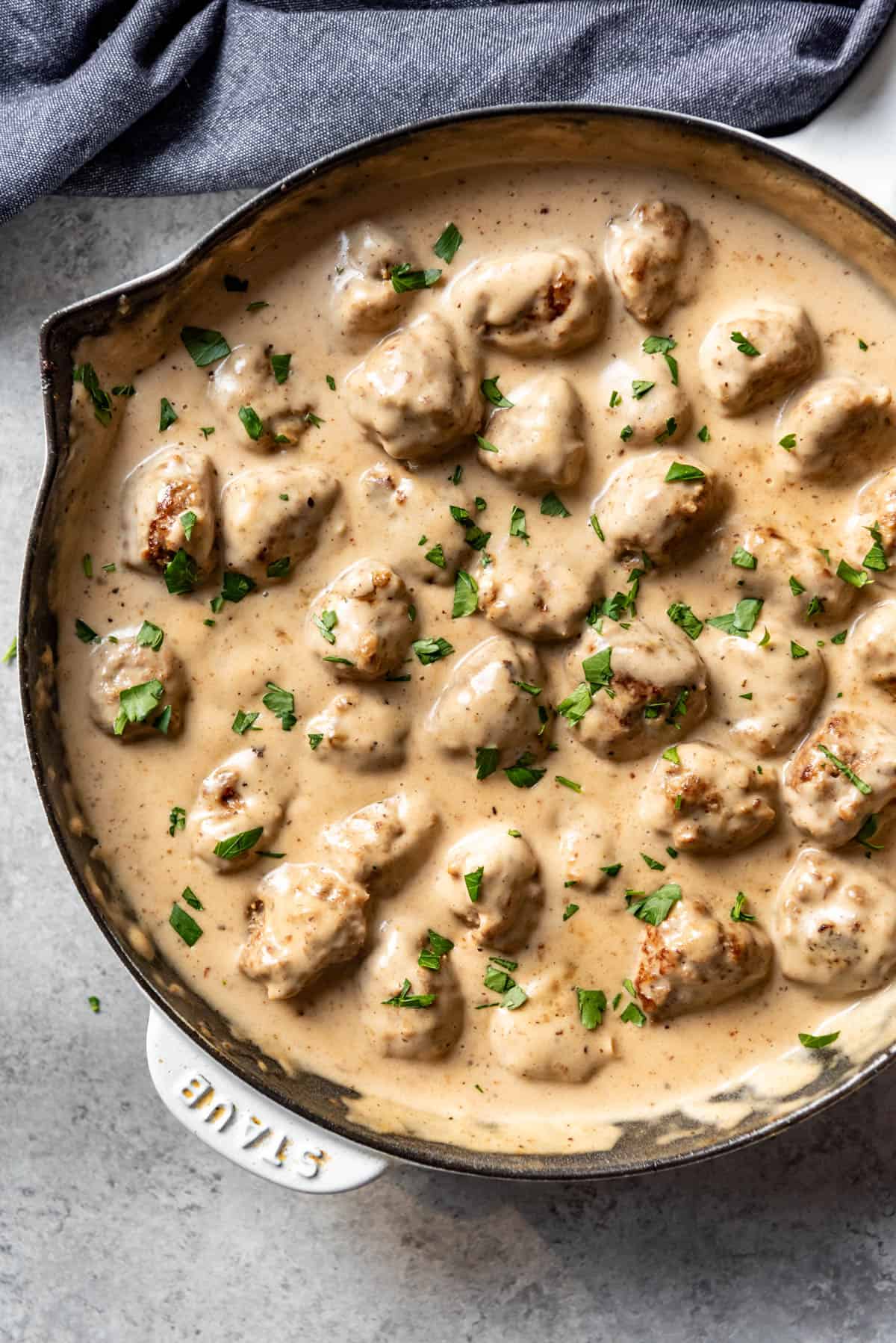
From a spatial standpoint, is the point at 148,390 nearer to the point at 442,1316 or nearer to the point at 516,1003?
the point at 516,1003

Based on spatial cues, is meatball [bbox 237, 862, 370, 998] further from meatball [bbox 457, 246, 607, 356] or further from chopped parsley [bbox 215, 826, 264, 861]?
meatball [bbox 457, 246, 607, 356]

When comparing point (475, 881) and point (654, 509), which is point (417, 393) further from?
point (475, 881)

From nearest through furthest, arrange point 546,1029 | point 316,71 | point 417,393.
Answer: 1. point 417,393
2. point 546,1029
3. point 316,71

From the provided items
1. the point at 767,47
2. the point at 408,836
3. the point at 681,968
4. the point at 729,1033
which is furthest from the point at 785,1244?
the point at 767,47

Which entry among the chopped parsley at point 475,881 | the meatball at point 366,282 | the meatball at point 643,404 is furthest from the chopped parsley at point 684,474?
the chopped parsley at point 475,881

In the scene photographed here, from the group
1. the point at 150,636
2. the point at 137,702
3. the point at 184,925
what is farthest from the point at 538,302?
the point at 184,925

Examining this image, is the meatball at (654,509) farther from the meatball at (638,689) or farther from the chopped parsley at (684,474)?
the meatball at (638,689)
